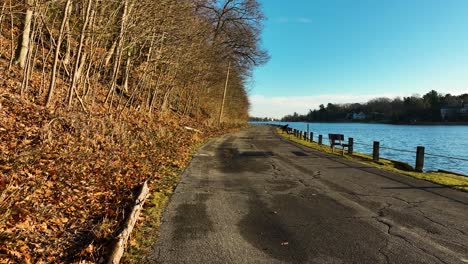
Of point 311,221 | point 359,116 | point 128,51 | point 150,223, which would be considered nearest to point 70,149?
point 150,223

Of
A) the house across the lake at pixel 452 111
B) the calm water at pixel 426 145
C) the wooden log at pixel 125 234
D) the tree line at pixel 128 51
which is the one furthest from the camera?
the house across the lake at pixel 452 111

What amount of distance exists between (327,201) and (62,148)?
6304mm

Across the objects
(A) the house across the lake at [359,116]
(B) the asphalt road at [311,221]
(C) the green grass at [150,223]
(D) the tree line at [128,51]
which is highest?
(A) the house across the lake at [359,116]

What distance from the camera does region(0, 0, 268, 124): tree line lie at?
10383 mm

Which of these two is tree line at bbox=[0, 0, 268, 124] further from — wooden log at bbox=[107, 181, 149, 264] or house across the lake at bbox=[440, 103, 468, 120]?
house across the lake at bbox=[440, 103, 468, 120]

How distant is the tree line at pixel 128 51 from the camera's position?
34.1 ft

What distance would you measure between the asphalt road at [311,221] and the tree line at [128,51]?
5783 millimetres

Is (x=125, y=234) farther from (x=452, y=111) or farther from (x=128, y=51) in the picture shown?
(x=452, y=111)

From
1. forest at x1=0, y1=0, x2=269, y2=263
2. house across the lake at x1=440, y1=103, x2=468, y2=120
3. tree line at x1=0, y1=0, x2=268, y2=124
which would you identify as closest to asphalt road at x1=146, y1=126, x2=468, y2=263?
forest at x1=0, y1=0, x2=269, y2=263

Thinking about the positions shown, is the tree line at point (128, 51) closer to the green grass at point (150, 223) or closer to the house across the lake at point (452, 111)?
the green grass at point (150, 223)

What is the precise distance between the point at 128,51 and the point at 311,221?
38.8 feet

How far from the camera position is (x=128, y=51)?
14.4 metres

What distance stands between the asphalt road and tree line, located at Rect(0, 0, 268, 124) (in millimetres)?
5783

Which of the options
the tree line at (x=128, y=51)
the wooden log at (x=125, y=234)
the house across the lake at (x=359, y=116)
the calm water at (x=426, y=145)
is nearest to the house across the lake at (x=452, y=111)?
the house across the lake at (x=359, y=116)
